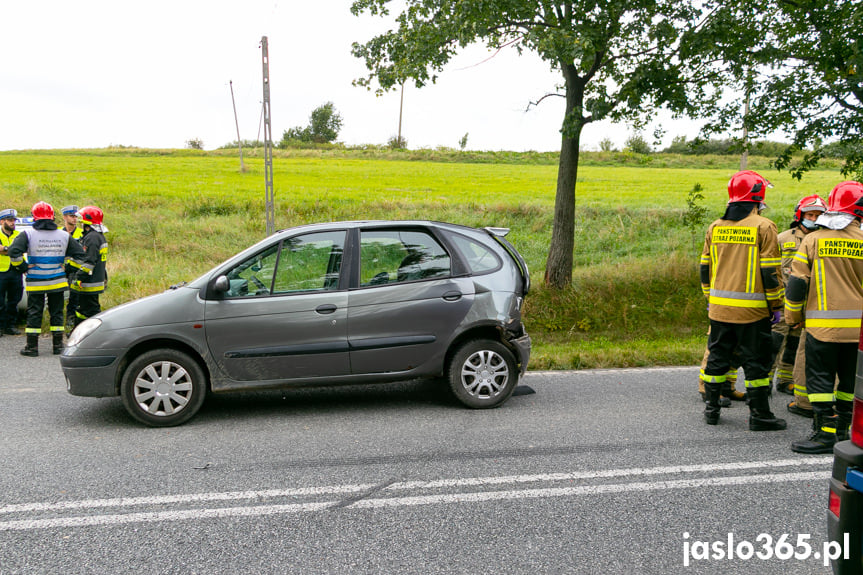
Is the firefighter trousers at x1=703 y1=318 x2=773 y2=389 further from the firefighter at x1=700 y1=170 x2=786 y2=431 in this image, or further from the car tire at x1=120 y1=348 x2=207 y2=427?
the car tire at x1=120 y1=348 x2=207 y2=427

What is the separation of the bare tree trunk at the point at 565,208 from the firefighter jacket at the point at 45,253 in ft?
24.8

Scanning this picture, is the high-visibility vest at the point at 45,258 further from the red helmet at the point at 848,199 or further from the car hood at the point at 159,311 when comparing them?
the red helmet at the point at 848,199

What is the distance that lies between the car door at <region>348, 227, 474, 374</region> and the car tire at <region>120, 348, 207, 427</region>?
1340 mm

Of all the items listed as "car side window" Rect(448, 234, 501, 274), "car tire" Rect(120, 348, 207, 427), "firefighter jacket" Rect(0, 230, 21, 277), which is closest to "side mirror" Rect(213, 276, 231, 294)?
"car tire" Rect(120, 348, 207, 427)

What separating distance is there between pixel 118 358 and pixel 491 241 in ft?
11.2

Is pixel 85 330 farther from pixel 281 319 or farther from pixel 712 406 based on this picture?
pixel 712 406

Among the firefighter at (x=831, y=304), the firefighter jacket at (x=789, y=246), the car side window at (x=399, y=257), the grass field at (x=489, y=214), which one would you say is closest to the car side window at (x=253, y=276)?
the car side window at (x=399, y=257)

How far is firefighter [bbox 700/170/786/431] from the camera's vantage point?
17.5 feet

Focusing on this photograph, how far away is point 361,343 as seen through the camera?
595 centimetres

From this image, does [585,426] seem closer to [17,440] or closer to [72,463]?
[72,463]

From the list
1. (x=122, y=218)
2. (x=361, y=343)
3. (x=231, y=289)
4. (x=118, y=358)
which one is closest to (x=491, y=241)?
(x=361, y=343)

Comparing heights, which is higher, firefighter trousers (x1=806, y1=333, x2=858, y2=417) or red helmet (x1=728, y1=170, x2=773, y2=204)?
red helmet (x1=728, y1=170, x2=773, y2=204)

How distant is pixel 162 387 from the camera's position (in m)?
5.65

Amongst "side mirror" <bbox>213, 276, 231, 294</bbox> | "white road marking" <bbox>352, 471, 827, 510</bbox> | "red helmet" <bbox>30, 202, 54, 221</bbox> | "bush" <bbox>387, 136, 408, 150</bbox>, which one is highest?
"bush" <bbox>387, 136, 408, 150</bbox>
